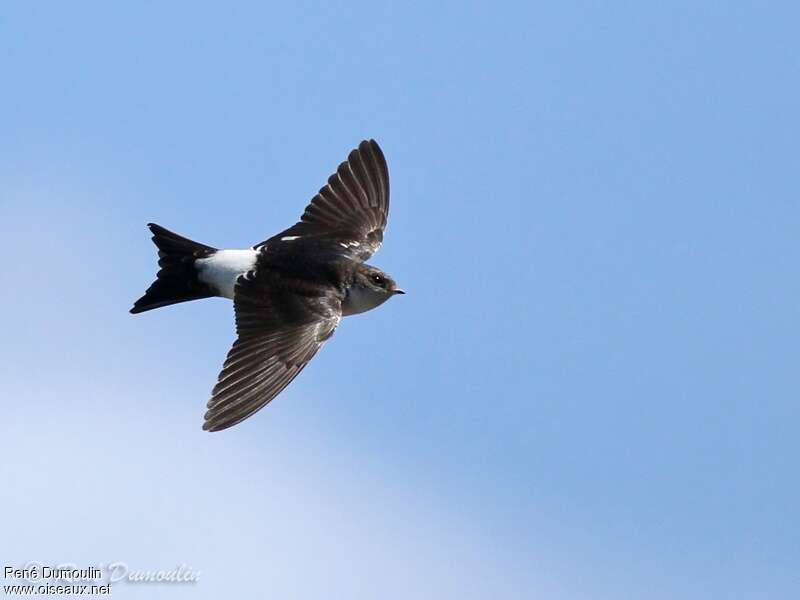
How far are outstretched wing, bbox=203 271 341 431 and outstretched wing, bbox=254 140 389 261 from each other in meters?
1.36

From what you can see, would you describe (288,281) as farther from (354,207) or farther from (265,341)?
(354,207)

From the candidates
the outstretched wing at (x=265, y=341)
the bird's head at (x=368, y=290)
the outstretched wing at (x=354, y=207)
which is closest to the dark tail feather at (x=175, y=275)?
the outstretched wing at (x=265, y=341)

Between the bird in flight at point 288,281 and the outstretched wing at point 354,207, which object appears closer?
the bird in flight at point 288,281

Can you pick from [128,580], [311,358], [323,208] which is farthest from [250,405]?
[323,208]

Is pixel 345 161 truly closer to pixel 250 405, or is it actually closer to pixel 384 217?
pixel 384 217

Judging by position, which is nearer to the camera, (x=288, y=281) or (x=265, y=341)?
(x=265, y=341)

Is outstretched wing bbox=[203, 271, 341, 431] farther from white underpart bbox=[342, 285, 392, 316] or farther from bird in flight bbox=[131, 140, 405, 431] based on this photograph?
white underpart bbox=[342, 285, 392, 316]

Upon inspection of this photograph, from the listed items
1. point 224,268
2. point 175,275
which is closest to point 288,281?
point 224,268

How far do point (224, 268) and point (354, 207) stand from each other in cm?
182

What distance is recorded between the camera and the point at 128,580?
37.8 ft

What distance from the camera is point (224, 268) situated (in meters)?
14.2

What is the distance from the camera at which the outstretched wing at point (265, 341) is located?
12.8 m

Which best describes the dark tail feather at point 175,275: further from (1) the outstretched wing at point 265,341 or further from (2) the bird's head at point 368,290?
(2) the bird's head at point 368,290

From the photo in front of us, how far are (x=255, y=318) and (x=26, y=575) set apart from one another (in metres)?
2.93
